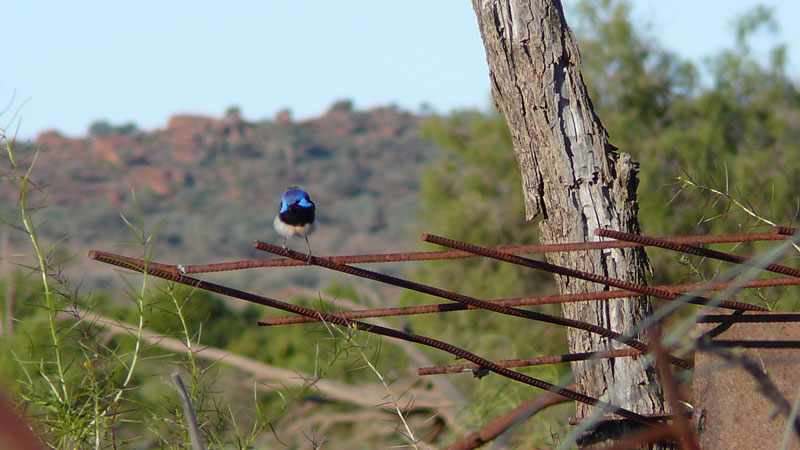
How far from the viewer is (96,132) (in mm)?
51750

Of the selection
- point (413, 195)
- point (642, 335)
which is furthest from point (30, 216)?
point (413, 195)

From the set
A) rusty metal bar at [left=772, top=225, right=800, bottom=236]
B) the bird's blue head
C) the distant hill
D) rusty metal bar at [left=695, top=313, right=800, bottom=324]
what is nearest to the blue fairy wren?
the bird's blue head

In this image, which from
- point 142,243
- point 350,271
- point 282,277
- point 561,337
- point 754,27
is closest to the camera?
point 350,271

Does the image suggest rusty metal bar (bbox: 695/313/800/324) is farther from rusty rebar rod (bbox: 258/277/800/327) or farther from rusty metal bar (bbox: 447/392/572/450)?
rusty metal bar (bbox: 447/392/572/450)

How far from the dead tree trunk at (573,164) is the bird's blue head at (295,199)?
5.25 feet

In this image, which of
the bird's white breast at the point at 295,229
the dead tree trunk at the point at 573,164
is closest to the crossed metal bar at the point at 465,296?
the dead tree trunk at the point at 573,164

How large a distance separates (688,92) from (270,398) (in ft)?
50.4

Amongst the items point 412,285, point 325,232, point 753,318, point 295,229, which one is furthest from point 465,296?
point 325,232

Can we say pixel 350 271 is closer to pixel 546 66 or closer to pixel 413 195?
pixel 546 66

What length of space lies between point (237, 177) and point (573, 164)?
4422cm

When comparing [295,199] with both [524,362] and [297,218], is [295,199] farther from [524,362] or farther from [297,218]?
[524,362]

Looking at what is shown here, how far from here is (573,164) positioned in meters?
2.67

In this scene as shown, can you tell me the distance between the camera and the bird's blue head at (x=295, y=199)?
410 cm

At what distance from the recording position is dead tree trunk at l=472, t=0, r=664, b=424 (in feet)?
8.67
